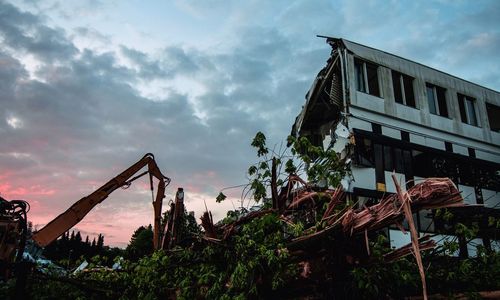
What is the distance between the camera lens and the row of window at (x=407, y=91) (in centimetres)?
1527

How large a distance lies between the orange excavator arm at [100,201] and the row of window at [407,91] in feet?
27.8

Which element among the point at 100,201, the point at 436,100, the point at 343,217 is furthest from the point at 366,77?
the point at 343,217

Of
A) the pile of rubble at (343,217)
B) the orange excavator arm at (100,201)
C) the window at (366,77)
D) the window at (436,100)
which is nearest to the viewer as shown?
the pile of rubble at (343,217)

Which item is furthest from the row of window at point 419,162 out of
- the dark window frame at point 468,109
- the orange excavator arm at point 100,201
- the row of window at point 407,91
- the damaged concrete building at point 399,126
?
the orange excavator arm at point 100,201

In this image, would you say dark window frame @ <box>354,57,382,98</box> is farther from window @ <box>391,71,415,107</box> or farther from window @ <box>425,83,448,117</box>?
window @ <box>425,83,448,117</box>

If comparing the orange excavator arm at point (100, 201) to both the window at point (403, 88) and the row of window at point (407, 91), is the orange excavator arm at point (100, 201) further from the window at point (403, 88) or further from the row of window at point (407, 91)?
the window at point (403, 88)

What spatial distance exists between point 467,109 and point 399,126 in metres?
5.14

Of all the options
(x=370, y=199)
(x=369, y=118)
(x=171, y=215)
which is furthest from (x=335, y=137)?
(x=171, y=215)

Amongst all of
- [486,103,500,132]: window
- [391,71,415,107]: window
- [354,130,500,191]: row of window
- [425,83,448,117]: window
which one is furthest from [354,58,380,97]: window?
[486,103,500,132]: window

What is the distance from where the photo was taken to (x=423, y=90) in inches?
657

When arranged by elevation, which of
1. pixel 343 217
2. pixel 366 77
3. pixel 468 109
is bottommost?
pixel 343 217

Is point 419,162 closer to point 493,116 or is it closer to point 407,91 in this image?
point 407,91

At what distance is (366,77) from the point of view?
1524 cm

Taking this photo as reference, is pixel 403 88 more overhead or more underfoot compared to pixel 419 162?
more overhead
